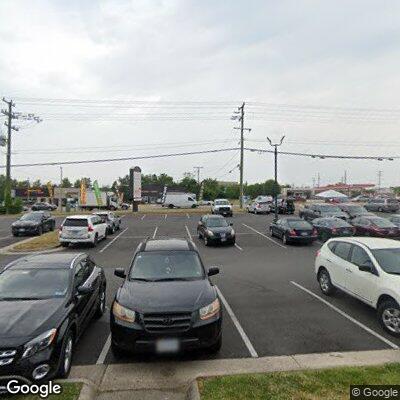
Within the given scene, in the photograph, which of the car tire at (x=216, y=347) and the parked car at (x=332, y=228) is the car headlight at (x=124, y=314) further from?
the parked car at (x=332, y=228)

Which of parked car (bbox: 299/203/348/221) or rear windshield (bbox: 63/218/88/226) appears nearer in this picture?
rear windshield (bbox: 63/218/88/226)

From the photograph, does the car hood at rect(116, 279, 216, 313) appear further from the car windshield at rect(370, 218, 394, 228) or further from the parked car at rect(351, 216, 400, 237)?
the car windshield at rect(370, 218, 394, 228)

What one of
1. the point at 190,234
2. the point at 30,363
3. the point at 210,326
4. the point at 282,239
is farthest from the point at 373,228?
the point at 30,363

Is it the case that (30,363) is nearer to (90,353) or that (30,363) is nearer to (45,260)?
(90,353)

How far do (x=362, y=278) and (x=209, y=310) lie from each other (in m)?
3.93

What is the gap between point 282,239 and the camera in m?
21.8

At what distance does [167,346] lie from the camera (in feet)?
18.7

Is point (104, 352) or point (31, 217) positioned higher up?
point (31, 217)

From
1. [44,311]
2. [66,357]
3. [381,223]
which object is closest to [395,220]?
[381,223]

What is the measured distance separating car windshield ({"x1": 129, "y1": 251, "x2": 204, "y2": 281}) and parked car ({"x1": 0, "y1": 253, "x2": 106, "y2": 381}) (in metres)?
1.00

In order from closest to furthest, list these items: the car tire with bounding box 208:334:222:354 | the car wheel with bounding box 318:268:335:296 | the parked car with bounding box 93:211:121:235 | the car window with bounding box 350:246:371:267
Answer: the car tire with bounding box 208:334:222:354, the car window with bounding box 350:246:371:267, the car wheel with bounding box 318:268:335:296, the parked car with bounding box 93:211:121:235

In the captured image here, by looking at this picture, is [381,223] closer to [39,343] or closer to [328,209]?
[328,209]

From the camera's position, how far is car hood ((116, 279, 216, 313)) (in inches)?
236

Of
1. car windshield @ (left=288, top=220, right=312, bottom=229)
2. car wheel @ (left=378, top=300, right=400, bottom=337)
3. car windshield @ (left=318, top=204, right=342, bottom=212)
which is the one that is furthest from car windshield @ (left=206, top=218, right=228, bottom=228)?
car wheel @ (left=378, top=300, right=400, bottom=337)
